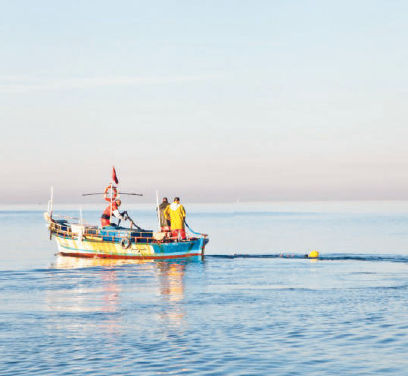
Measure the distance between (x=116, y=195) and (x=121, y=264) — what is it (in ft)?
16.6

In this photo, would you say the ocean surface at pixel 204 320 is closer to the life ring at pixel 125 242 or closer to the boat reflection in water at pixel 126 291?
the boat reflection in water at pixel 126 291

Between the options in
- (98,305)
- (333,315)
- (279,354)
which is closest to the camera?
(279,354)

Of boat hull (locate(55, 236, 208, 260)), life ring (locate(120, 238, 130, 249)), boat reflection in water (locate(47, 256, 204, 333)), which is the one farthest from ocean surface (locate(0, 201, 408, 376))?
life ring (locate(120, 238, 130, 249))

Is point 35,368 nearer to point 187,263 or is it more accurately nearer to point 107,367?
point 107,367

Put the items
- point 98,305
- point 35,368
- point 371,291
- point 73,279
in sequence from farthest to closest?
1. point 73,279
2. point 371,291
3. point 98,305
4. point 35,368

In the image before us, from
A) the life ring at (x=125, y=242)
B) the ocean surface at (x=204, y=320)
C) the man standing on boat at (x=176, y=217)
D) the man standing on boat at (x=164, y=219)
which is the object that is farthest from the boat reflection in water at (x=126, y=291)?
the man standing on boat at (x=164, y=219)

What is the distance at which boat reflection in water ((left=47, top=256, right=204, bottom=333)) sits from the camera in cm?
1998

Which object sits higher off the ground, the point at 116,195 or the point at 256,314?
the point at 116,195

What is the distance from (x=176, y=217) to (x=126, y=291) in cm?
1204

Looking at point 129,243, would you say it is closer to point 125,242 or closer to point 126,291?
point 125,242

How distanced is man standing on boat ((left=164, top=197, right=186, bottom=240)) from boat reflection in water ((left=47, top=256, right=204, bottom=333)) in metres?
1.55

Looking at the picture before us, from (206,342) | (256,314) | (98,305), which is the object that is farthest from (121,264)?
(206,342)

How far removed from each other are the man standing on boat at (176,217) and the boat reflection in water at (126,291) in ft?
5.08

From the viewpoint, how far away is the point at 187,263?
36.5 metres
